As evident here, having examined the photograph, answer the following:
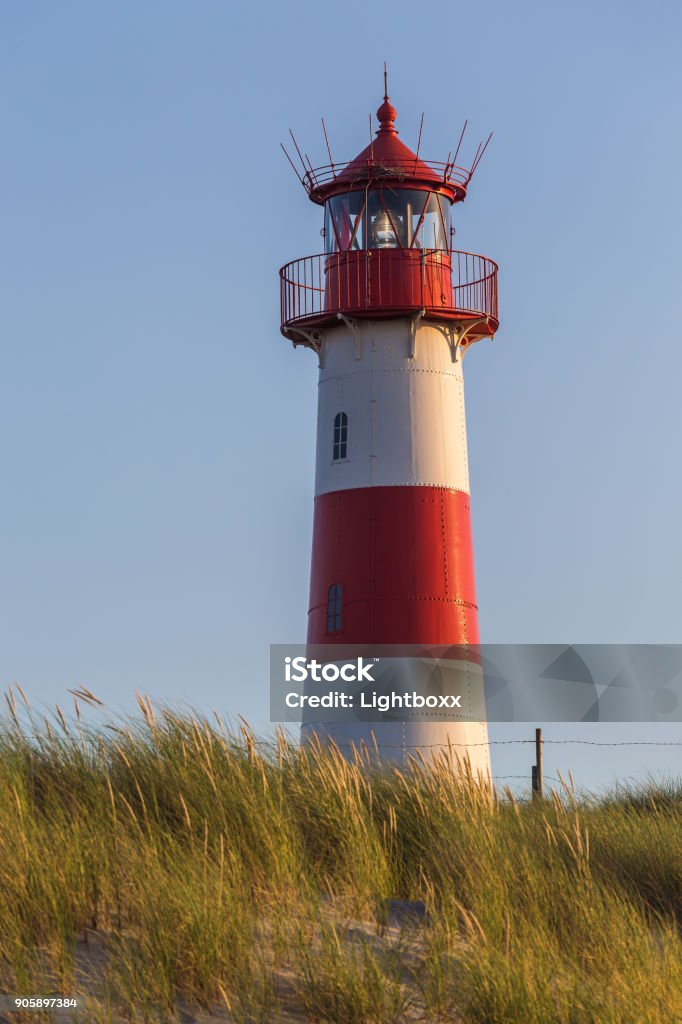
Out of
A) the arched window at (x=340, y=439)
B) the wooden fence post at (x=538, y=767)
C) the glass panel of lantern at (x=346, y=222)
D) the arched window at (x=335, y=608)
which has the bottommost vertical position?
the wooden fence post at (x=538, y=767)

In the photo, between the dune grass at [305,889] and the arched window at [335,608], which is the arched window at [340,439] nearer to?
the arched window at [335,608]

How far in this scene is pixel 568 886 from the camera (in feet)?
27.8

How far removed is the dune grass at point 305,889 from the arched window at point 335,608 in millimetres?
8934

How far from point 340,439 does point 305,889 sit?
12323 millimetres

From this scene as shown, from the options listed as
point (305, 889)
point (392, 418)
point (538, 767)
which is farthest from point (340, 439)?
point (305, 889)

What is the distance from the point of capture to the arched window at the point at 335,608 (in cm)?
1958

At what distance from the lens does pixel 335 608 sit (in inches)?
776

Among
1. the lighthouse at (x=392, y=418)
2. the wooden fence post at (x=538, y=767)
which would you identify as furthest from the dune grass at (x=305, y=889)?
the lighthouse at (x=392, y=418)

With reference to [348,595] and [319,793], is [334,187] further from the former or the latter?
[319,793]

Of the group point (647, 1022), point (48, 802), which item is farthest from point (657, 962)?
point (48, 802)

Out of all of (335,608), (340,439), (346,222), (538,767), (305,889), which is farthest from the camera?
(346,222)

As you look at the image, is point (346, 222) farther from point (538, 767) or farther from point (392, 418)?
point (538, 767)

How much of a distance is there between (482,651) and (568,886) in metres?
11.6

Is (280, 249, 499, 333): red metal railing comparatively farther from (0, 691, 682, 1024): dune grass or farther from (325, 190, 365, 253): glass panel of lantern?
(0, 691, 682, 1024): dune grass
